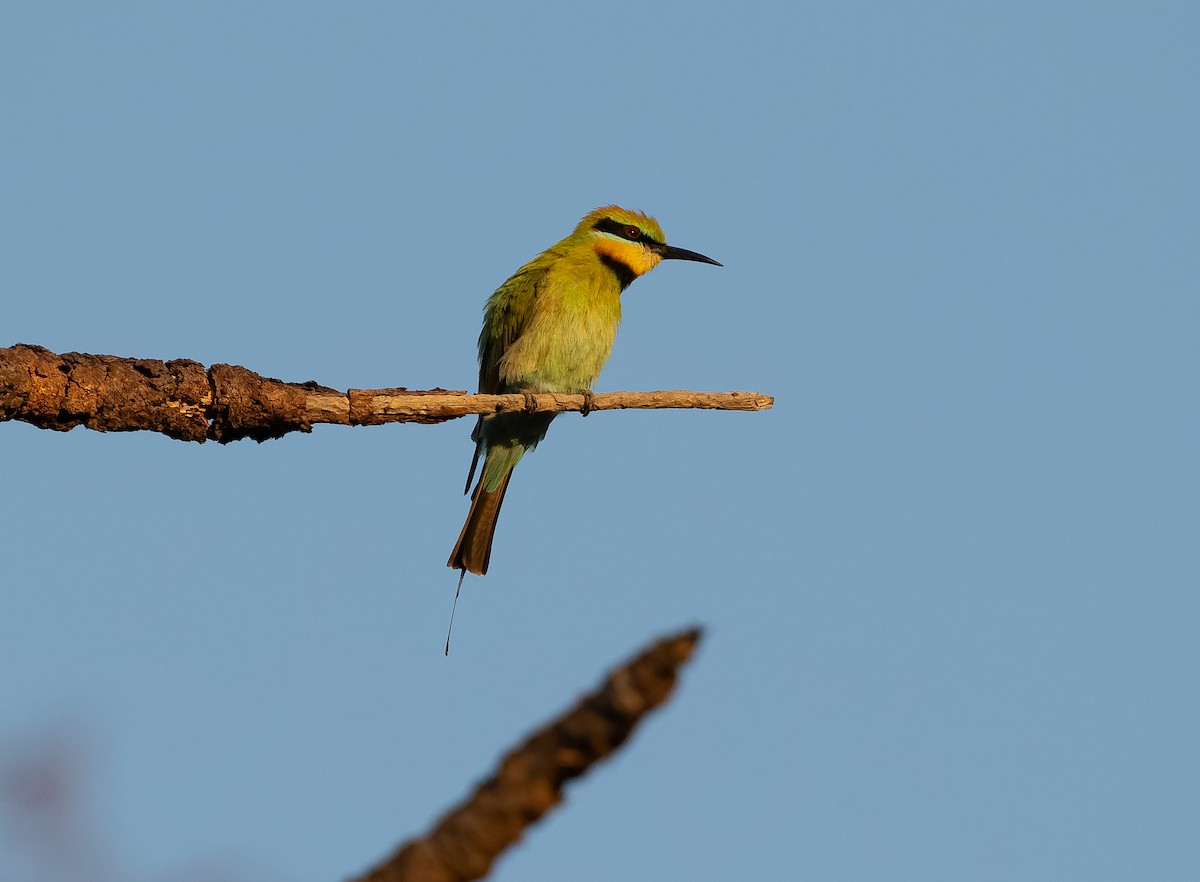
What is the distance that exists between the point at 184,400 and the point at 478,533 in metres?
2.47

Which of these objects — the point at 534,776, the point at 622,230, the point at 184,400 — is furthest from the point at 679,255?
the point at 534,776

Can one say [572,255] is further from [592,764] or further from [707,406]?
[592,764]

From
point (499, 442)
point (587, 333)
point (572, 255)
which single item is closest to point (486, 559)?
point (499, 442)

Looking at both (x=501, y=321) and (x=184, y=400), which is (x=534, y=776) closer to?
(x=184, y=400)

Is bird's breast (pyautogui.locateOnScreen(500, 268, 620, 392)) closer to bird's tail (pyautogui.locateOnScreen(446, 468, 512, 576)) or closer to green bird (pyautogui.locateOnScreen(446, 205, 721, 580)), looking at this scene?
green bird (pyautogui.locateOnScreen(446, 205, 721, 580))

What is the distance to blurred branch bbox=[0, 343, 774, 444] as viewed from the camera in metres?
3.04

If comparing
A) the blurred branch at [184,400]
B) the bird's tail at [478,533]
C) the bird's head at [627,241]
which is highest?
the bird's head at [627,241]

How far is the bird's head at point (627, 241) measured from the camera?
6640 mm

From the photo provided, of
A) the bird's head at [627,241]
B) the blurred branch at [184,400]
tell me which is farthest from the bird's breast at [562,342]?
the blurred branch at [184,400]

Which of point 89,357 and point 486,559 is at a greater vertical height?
point 89,357

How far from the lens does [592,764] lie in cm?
109

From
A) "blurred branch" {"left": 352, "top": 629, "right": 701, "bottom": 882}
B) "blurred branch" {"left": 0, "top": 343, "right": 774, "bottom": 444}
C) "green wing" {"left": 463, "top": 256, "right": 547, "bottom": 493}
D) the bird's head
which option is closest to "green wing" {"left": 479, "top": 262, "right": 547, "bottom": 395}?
"green wing" {"left": 463, "top": 256, "right": 547, "bottom": 493}

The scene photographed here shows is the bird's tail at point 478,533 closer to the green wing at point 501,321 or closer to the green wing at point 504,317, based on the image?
the green wing at point 501,321

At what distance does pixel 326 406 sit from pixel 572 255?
3.07 meters
